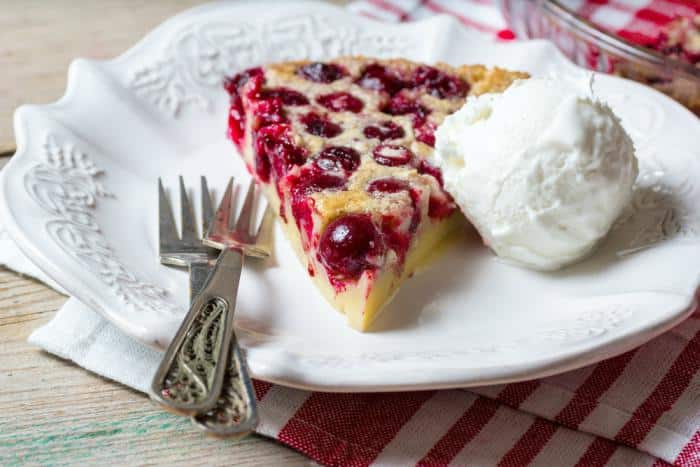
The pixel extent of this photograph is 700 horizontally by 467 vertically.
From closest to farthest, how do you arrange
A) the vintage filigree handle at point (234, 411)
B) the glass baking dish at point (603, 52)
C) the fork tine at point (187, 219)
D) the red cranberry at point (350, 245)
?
1. the vintage filigree handle at point (234, 411)
2. the red cranberry at point (350, 245)
3. the fork tine at point (187, 219)
4. the glass baking dish at point (603, 52)

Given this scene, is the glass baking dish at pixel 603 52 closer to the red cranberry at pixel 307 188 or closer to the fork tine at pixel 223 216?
the red cranberry at pixel 307 188

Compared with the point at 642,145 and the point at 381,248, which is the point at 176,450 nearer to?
the point at 381,248

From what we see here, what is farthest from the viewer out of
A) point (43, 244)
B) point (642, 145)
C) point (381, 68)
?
point (381, 68)

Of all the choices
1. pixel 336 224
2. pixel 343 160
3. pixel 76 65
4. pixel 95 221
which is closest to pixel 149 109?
pixel 76 65

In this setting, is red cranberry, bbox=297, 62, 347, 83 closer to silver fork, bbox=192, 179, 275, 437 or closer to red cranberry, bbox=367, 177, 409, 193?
silver fork, bbox=192, 179, 275, 437

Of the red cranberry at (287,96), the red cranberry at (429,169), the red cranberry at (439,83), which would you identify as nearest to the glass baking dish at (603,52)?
the red cranberry at (439,83)
